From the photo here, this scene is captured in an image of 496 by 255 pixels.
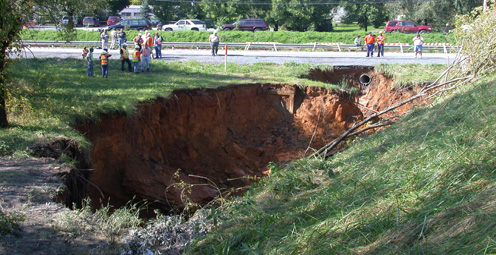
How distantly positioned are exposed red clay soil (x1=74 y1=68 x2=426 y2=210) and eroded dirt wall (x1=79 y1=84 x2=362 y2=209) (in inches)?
1.0

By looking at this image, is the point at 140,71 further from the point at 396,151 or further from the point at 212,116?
the point at 396,151

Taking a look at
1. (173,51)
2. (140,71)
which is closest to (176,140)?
(140,71)

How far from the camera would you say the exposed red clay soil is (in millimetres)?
12203

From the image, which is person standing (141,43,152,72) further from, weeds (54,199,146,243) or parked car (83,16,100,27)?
parked car (83,16,100,27)

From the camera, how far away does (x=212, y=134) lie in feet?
53.4

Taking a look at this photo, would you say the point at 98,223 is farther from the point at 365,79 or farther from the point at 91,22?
the point at 91,22

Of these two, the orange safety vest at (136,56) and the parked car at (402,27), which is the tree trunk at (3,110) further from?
the parked car at (402,27)

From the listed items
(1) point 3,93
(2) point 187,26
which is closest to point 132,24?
(2) point 187,26

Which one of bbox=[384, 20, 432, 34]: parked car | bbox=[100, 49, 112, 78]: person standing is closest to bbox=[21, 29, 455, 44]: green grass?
bbox=[384, 20, 432, 34]: parked car

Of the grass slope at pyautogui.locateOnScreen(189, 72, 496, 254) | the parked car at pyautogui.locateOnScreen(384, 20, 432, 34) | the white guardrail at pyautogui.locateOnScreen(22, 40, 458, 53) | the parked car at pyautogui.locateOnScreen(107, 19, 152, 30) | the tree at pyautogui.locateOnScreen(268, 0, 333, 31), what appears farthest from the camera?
the tree at pyautogui.locateOnScreen(268, 0, 333, 31)

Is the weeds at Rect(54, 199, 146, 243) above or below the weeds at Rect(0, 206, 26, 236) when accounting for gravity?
below

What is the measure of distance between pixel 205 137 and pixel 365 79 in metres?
9.45

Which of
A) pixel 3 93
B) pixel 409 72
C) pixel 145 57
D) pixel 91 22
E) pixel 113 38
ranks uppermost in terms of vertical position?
pixel 91 22

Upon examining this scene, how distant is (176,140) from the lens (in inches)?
599
